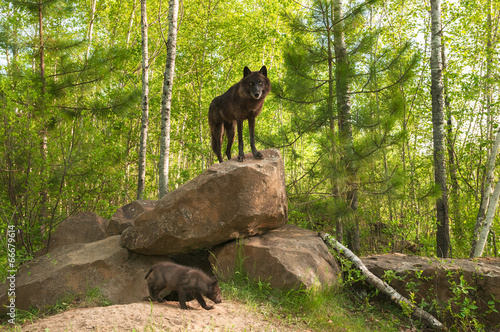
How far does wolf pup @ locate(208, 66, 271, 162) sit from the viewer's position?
19.4 feet

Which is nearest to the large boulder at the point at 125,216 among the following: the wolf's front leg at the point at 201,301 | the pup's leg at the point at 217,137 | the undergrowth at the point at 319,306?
the pup's leg at the point at 217,137

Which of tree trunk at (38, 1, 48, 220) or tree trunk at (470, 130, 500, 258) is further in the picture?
tree trunk at (38, 1, 48, 220)

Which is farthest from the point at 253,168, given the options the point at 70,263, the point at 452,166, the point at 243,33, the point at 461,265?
the point at 243,33

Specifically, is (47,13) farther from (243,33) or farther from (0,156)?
(243,33)

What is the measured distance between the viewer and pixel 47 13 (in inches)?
372

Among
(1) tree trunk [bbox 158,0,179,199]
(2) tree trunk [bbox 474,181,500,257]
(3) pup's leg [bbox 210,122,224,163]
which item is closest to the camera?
(2) tree trunk [bbox 474,181,500,257]

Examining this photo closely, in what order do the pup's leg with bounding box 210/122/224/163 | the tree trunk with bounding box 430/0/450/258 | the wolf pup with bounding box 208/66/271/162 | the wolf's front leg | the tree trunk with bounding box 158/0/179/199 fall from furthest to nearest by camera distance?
the tree trunk with bounding box 158/0/179/199
the tree trunk with bounding box 430/0/450/258
the pup's leg with bounding box 210/122/224/163
the wolf pup with bounding box 208/66/271/162
the wolf's front leg

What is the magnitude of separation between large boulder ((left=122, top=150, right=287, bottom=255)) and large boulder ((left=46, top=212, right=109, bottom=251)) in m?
2.02

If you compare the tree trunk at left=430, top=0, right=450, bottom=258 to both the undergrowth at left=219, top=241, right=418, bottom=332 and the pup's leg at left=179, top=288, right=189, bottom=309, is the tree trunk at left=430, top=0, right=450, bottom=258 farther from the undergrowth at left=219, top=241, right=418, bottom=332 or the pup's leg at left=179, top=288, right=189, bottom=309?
the pup's leg at left=179, top=288, right=189, bottom=309

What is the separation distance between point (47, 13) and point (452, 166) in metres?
12.0

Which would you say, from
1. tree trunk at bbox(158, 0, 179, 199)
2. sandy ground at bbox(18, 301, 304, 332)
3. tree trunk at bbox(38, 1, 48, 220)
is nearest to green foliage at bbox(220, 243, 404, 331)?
sandy ground at bbox(18, 301, 304, 332)

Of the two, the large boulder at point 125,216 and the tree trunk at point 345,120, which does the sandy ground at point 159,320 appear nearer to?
the large boulder at point 125,216

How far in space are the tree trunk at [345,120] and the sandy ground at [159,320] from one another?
138 inches

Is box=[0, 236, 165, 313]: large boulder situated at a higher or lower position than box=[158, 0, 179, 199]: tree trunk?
lower
